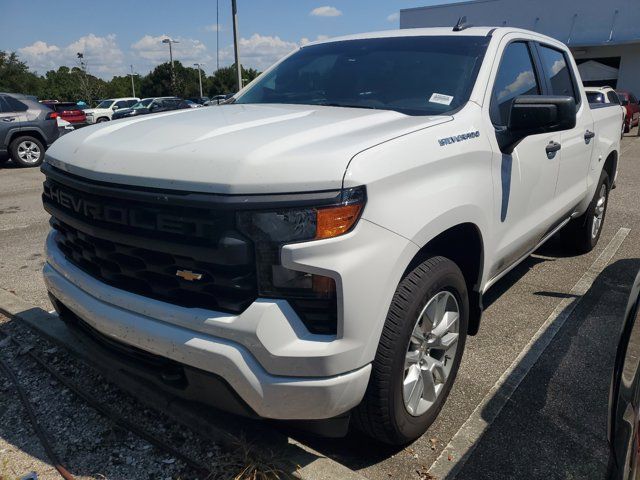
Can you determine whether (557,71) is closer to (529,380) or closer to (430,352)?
(529,380)

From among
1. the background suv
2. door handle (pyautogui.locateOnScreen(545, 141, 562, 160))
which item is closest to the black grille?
door handle (pyautogui.locateOnScreen(545, 141, 562, 160))

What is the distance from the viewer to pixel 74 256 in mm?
2531

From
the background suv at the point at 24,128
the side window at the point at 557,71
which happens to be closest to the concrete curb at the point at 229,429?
the side window at the point at 557,71

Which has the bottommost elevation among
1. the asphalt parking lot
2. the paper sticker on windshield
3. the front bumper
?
the asphalt parking lot

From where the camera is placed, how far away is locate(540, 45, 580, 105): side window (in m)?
3.85

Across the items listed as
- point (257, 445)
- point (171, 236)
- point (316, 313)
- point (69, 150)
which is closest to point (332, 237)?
point (316, 313)

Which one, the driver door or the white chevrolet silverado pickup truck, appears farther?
the driver door

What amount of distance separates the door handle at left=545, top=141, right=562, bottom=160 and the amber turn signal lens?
2077 mm

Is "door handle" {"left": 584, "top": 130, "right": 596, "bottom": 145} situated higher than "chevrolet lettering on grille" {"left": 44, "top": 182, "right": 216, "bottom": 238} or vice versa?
"door handle" {"left": 584, "top": 130, "right": 596, "bottom": 145}

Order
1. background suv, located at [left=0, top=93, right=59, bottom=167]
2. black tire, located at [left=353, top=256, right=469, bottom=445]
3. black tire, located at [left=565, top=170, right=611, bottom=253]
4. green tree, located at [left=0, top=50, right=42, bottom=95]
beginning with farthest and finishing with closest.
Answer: green tree, located at [left=0, top=50, right=42, bottom=95] → background suv, located at [left=0, top=93, right=59, bottom=167] → black tire, located at [left=565, top=170, right=611, bottom=253] → black tire, located at [left=353, top=256, right=469, bottom=445]

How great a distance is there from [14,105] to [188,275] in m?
12.3

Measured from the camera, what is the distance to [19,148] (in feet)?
39.8

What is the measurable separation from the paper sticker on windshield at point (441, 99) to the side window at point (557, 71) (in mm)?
1378

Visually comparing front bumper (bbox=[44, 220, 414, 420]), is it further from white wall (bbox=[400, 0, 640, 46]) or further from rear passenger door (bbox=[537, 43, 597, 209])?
white wall (bbox=[400, 0, 640, 46])
